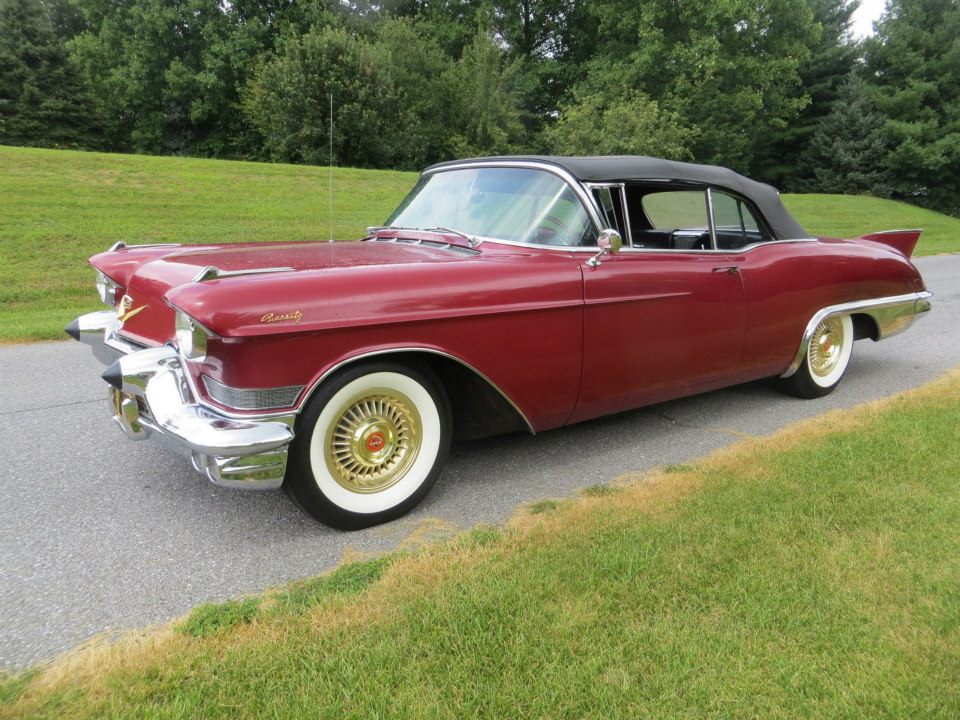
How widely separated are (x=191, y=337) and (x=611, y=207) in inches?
84.0

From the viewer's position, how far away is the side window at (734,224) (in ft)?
13.9

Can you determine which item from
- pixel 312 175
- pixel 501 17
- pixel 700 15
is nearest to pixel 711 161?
pixel 700 15

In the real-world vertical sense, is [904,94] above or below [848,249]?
above

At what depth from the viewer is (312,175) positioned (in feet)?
59.1

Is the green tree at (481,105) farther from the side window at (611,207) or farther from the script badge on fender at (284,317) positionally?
the script badge on fender at (284,317)

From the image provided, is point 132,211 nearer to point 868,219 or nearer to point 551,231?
point 551,231

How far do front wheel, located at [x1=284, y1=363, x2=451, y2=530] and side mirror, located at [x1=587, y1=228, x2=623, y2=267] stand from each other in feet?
3.26

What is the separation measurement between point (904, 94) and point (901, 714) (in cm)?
3987

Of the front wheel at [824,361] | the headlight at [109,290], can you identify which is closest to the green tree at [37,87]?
the headlight at [109,290]

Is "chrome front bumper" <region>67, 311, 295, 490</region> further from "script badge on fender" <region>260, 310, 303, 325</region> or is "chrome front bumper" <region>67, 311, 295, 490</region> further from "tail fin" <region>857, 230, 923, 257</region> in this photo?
"tail fin" <region>857, 230, 923, 257</region>

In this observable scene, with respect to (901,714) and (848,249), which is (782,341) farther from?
(901,714)

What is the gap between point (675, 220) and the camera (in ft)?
14.4

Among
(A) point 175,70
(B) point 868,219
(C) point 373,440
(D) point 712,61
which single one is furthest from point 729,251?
(A) point 175,70

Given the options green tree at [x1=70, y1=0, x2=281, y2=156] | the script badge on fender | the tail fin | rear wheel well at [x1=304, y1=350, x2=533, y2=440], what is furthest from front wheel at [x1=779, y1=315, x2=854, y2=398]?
green tree at [x1=70, y1=0, x2=281, y2=156]
